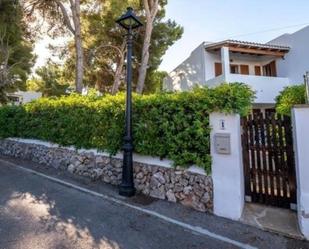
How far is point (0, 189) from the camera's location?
21.3 ft

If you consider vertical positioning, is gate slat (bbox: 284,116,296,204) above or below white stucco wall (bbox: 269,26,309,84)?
below

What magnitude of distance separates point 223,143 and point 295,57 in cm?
1485

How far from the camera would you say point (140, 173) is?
617 centimetres

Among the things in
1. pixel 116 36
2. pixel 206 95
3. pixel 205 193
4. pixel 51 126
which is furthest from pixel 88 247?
pixel 116 36

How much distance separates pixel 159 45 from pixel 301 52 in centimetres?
848

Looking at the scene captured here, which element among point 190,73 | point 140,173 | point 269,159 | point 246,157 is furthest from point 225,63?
point 269,159

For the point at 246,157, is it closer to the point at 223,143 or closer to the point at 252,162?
the point at 252,162

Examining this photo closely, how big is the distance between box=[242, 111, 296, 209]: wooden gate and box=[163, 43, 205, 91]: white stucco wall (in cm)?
1184

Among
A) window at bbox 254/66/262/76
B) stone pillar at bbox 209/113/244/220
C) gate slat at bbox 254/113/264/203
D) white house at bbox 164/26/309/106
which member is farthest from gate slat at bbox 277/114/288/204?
window at bbox 254/66/262/76

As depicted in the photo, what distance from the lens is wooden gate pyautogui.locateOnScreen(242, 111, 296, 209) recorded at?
15.6 feet

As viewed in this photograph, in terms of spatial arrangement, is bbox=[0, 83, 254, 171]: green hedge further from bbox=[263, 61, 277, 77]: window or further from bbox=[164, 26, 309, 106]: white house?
bbox=[263, 61, 277, 77]: window

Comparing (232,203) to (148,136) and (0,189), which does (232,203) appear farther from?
(0,189)

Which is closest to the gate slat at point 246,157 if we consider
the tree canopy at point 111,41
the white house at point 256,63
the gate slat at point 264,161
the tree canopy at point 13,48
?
the gate slat at point 264,161

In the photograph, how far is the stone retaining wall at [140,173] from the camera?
518cm
